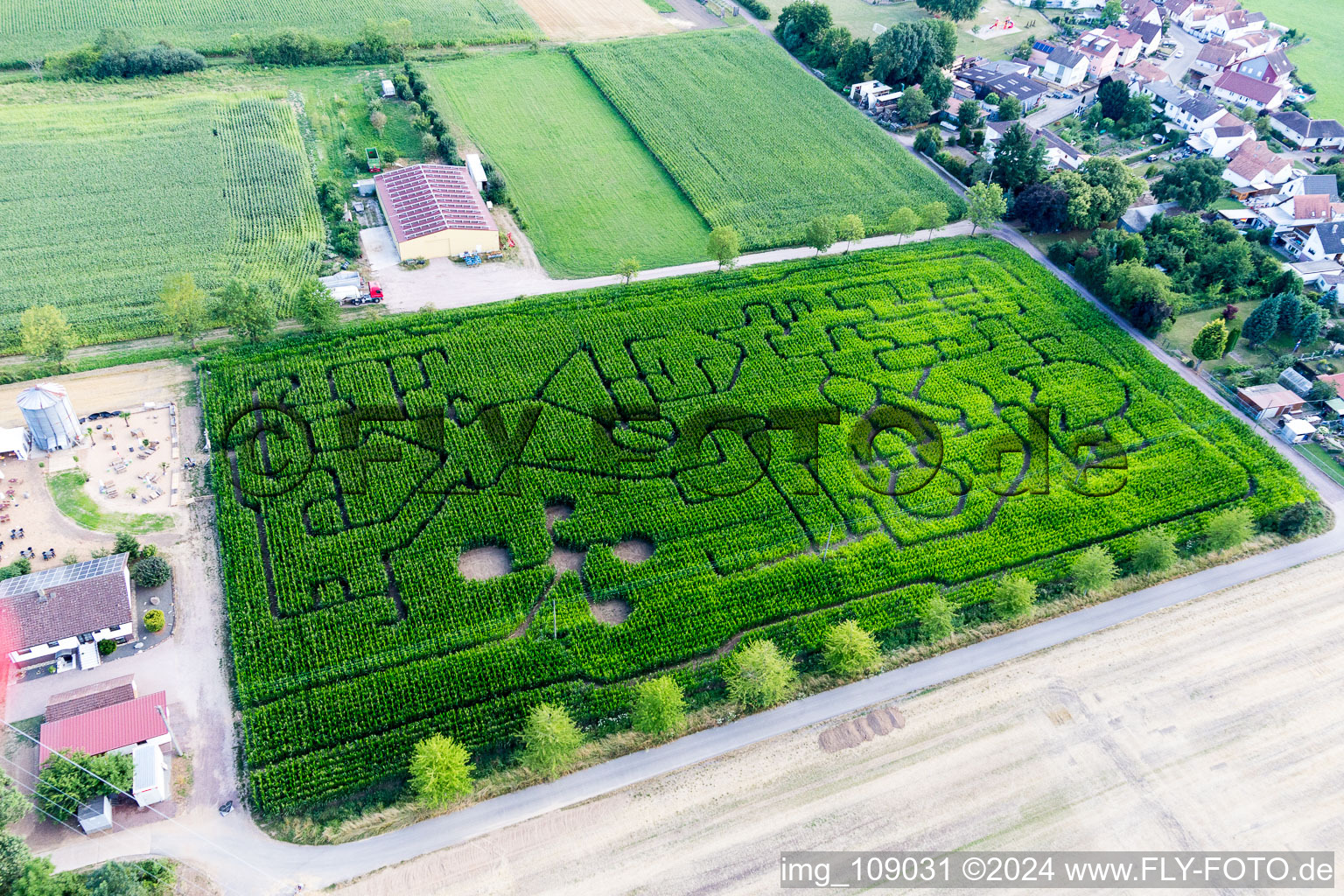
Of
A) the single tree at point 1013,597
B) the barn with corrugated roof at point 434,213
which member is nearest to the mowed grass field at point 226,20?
the barn with corrugated roof at point 434,213

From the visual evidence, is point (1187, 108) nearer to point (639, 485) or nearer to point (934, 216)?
point (934, 216)

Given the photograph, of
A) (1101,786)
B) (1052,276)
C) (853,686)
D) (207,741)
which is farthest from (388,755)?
(1052,276)

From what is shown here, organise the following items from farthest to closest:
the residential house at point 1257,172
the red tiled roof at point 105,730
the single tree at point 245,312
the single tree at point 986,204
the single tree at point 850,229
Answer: the residential house at point 1257,172, the single tree at point 986,204, the single tree at point 850,229, the single tree at point 245,312, the red tiled roof at point 105,730

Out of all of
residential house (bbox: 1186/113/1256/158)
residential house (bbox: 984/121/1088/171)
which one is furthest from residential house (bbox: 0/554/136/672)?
residential house (bbox: 1186/113/1256/158)

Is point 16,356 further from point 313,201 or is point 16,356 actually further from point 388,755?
point 388,755

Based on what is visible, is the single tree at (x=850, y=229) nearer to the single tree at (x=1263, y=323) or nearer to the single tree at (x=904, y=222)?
the single tree at (x=904, y=222)

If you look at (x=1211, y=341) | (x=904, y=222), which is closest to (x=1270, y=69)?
(x=1211, y=341)
